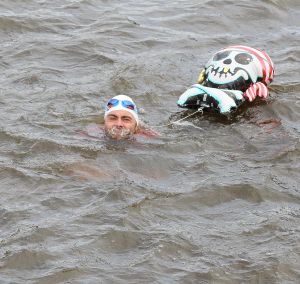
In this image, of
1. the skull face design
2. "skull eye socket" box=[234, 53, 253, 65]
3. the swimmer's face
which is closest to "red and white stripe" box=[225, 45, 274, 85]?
the skull face design

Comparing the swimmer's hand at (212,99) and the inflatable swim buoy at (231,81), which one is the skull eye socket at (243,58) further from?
the swimmer's hand at (212,99)

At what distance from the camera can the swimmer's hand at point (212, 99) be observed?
38.7 feet

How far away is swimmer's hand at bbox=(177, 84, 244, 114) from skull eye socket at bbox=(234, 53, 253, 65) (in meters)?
0.53

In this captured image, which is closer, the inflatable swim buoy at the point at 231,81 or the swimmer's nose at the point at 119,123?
the swimmer's nose at the point at 119,123

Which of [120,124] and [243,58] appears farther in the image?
[243,58]

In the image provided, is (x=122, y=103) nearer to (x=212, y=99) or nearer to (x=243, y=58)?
(x=212, y=99)

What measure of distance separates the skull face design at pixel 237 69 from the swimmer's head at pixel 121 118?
136 centimetres

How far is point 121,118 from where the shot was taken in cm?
1168

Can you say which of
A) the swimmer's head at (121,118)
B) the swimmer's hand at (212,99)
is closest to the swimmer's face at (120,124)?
the swimmer's head at (121,118)

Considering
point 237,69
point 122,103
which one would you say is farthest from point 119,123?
point 237,69

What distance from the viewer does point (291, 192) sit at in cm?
970

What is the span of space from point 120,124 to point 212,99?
1.43 meters

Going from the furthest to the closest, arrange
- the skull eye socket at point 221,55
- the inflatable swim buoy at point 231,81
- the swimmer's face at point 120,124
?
the skull eye socket at point 221,55, the inflatable swim buoy at point 231,81, the swimmer's face at point 120,124

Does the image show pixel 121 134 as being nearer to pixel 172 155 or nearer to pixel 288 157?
pixel 172 155
